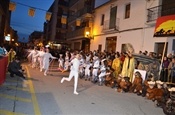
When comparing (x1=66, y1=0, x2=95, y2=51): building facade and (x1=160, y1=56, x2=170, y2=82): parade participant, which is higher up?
(x1=66, y1=0, x2=95, y2=51): building facade

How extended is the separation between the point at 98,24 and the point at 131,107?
2140cm

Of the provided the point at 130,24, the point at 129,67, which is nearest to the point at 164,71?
the point at 129,67

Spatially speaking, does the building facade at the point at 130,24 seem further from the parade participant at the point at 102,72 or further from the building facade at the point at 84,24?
the parade participant at the point at 102,72

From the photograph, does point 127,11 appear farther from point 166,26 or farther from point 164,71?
point 164,71

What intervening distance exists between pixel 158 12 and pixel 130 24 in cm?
432

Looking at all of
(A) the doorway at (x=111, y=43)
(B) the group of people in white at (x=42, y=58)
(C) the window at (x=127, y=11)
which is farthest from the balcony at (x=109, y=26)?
(B) the group of people in white at (x=42, y=58)

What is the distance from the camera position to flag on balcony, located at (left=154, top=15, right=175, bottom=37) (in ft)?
40.0

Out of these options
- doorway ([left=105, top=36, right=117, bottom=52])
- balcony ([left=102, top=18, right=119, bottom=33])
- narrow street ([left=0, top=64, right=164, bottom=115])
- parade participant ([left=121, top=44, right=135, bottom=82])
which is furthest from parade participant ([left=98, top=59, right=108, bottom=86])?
doorway ([left=105, top=36, right=117, bottom=52])

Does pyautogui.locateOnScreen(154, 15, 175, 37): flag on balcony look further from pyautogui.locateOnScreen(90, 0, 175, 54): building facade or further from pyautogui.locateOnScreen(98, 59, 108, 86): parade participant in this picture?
pyautogui.locateOnScreen(98, 59, 108, 86): parade participant

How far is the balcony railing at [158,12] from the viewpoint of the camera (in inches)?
641

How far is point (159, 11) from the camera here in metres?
→ 17.1

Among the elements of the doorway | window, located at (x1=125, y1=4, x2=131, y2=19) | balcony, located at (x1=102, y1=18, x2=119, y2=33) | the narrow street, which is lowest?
the narrow street

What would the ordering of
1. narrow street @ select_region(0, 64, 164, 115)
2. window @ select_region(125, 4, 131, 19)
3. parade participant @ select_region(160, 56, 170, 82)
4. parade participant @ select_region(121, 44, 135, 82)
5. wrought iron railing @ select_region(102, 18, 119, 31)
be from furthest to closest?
1. wrought iron railing @ select_region(102, 18, 119, 31)
2. window @ select_region(125, 4, 131, 19)
3. parade participant @ select_region(121, 44, 135, 82)
4. parade participant @ select_region(160, 56, 170, 82)
5. narrow street @ select_region(0, 64, 164, 115)

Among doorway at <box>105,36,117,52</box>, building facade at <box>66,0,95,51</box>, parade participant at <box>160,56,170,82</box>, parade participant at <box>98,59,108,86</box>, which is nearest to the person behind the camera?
parade participant at <box>160,56,170,82</box>
